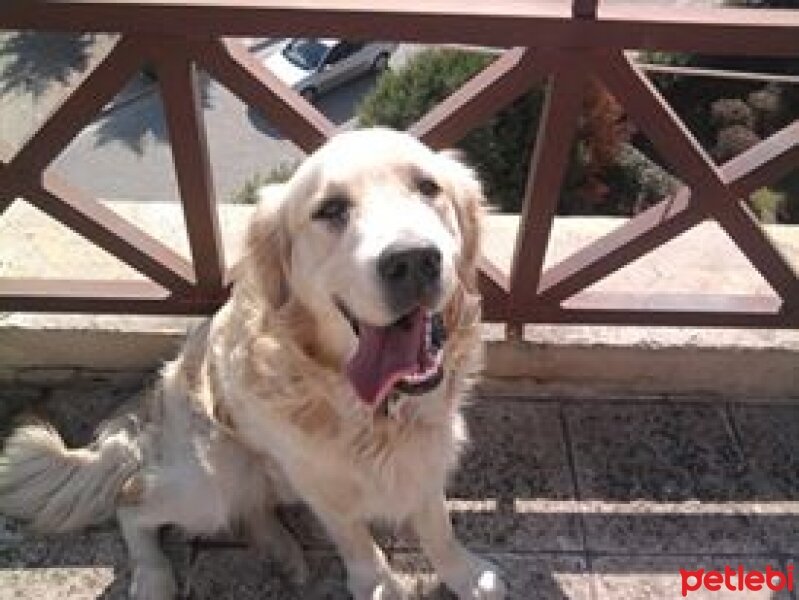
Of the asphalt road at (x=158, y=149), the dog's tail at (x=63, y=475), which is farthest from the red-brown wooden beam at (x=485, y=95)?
the asphalt road at (x=158, y=149)

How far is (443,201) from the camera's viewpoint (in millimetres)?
2746

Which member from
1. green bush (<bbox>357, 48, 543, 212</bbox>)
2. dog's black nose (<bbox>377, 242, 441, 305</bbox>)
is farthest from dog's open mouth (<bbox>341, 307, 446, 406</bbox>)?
green bush (<bbox>357, 48, 543, 212</bbox>)

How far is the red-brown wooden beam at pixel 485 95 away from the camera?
9.35 ft

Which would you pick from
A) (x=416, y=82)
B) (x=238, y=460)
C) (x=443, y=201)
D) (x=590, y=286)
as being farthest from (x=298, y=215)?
(x=416, y=82)

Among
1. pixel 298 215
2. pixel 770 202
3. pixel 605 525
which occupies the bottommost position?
pixel 770 202

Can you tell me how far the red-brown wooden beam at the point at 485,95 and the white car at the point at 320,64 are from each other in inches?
806

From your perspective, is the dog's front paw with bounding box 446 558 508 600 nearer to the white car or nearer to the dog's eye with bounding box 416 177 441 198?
the dog's eye with bounding box 416 177 441 198

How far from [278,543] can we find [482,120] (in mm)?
1462

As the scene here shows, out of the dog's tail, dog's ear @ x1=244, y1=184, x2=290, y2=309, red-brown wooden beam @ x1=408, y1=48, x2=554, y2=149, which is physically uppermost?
red-brown wooden beam @ x1=408, y1=48, x2=554, y2=149

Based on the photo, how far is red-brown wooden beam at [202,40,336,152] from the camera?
9.32 ft

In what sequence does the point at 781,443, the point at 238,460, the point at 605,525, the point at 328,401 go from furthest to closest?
the point at 781,443, the point at 605,525, the point at 238,460, the point at 328,401

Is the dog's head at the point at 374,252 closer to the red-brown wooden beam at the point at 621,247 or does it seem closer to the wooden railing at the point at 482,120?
the wooden railing at the point at 482,120

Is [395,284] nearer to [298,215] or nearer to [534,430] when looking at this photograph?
[298,215]

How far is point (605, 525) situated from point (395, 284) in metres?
1.51
